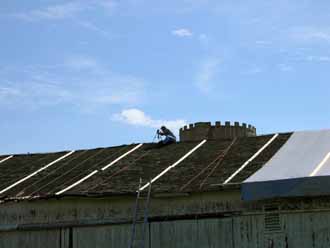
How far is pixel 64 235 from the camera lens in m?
16.8

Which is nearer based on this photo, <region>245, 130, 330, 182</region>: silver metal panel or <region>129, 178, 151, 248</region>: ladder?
<region>245, 130, 330, 182</region>: silver metal panel

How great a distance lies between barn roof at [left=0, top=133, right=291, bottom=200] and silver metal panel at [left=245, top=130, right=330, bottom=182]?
320 millimetres

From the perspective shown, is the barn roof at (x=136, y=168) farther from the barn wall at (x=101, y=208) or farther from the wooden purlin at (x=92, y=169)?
the barn wall at (x=101, y=208)

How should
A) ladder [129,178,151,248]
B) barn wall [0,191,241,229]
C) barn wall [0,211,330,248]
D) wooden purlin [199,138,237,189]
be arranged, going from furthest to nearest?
wooden purlin [199,138,237,189] → ladder [129,178,151,248] → barn wall [0,191,241,229] → barn wall [0,211,330,248]

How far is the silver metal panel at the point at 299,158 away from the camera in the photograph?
47.3 feet

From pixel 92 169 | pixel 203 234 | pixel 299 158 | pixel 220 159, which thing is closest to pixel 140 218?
pixel 203 234

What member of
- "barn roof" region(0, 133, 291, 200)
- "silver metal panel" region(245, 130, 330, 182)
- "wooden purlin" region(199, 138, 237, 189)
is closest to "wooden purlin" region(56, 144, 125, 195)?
"barn roof" region(0, 133, 291, 200)

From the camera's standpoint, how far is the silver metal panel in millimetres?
14417

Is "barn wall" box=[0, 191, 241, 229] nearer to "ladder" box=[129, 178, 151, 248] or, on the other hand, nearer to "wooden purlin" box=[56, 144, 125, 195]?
"ladder" box=[129, 178, 151, 248]

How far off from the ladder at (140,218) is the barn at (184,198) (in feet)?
0.08

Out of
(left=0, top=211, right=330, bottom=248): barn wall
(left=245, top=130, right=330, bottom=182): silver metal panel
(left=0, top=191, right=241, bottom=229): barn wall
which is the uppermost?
(left=245, top=130, right=330, bottom=182): silver metal panel

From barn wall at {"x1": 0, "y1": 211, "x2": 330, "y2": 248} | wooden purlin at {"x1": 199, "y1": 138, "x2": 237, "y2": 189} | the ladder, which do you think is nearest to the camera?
barn wall at {"x1": 0, "y1": 211, "x2": 330, "y2": 248}

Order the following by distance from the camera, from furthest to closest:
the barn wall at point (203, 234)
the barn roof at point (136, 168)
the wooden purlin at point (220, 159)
Result: 1. the barn roof at point (136, 168)
2. the wooden purlin at point (220, 159)
3. the barn wall at point (203, 234)

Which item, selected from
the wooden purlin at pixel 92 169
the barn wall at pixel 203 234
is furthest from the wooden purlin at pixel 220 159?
the wooden purlin at pixel 92 169
